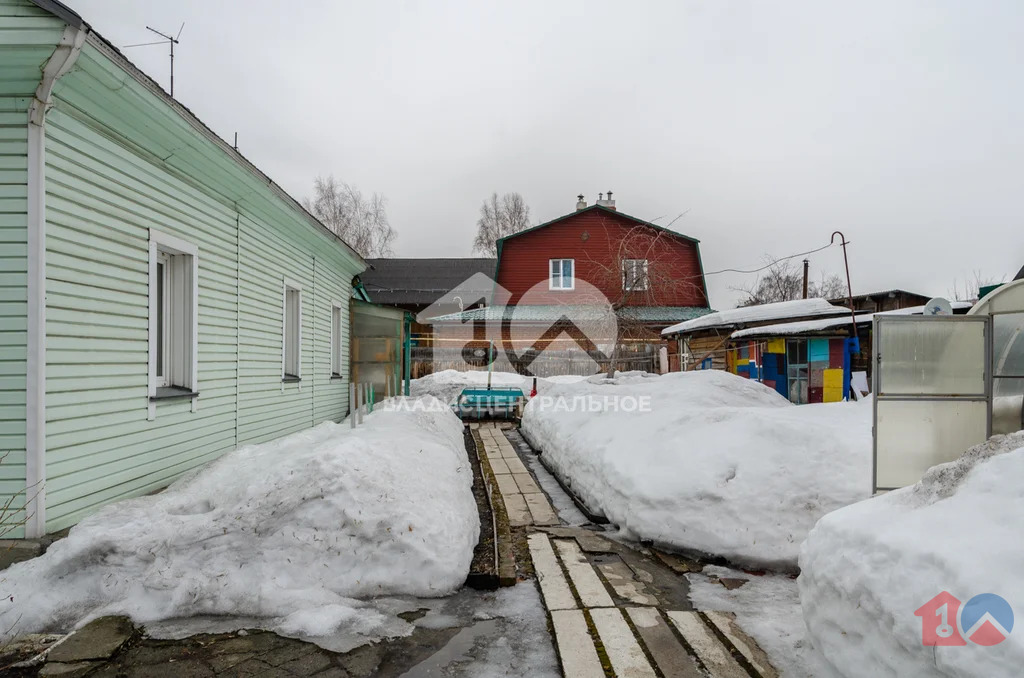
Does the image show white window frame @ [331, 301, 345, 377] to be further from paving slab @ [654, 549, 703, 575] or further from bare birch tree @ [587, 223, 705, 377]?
bare birch tree @ [587, 223, 705, 377]

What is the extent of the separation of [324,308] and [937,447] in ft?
31.7

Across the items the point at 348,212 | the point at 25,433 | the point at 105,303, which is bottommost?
the point at 25,433

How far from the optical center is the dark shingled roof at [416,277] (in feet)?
97.5

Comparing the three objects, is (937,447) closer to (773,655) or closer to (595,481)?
(773,655)

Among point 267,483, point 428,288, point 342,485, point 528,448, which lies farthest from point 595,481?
point 428,288

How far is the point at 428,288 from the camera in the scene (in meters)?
30.4

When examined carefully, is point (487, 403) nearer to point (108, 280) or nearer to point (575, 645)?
point (108, 280)

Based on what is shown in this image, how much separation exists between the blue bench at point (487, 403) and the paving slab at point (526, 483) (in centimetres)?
677

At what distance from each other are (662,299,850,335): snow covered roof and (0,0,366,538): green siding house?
9881 mm

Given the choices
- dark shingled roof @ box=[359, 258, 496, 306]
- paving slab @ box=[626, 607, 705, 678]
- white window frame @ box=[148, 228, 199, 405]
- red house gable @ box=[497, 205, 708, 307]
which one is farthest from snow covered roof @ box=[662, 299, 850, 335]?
dark shingled roof @ box=[359, 258, 496, 306]

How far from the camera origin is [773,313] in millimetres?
11977

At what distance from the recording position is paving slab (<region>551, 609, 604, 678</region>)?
9.89 feet

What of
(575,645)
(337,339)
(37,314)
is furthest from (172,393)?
(337,339)

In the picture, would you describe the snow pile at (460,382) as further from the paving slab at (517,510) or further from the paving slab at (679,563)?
the paving slab at (679,563)
